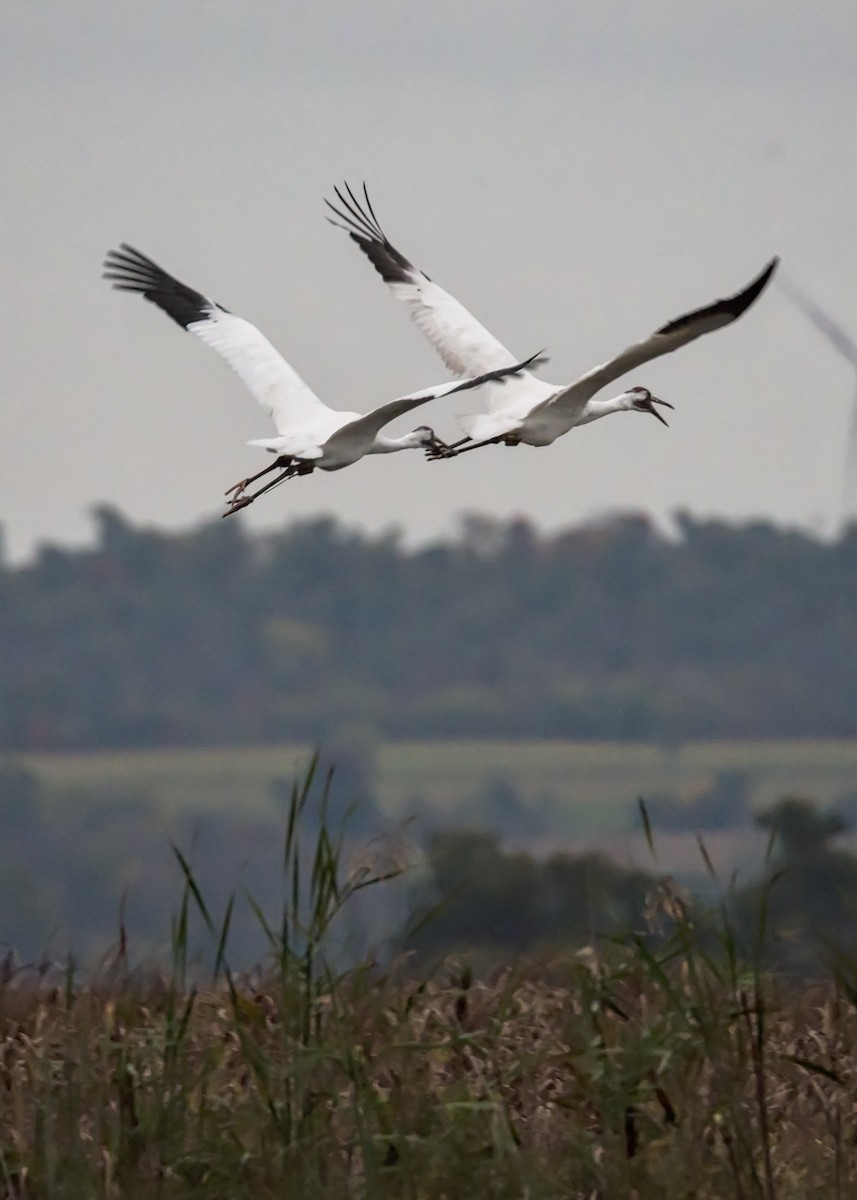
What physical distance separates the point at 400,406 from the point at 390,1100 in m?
4.50

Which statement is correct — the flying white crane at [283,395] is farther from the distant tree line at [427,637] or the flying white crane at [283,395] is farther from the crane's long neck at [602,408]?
the distant tree line at [427,637]

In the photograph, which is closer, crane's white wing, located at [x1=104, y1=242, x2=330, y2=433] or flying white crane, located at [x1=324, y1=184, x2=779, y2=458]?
flying white crane, located at [x1=324, y1=184, x2=779, y2=458]

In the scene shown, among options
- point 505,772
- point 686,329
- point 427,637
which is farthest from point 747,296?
point 427,637

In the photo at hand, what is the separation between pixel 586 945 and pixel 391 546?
99683mm

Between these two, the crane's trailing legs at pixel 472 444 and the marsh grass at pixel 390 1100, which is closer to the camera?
the marsh grass at pixel 390 1100

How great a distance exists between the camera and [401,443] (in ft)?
45.5

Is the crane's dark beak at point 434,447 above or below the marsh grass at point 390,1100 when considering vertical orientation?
above

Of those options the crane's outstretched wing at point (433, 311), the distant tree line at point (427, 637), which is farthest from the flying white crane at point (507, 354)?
the distant tree line at point (427, 637)

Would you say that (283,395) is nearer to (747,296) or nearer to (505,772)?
(747,296)

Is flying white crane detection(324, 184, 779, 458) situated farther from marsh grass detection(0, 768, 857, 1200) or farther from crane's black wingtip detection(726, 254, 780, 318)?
marsh grass detection(0, 768, 857, 1200)

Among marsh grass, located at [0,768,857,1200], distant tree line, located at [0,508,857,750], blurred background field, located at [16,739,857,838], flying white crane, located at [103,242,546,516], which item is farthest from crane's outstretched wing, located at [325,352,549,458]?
distant tree line, located at [0,508,857,750]

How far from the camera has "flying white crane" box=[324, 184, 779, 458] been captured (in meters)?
10.1

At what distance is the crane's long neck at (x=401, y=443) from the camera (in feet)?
44.9

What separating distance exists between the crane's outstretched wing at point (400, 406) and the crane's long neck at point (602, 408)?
0.50 meters
